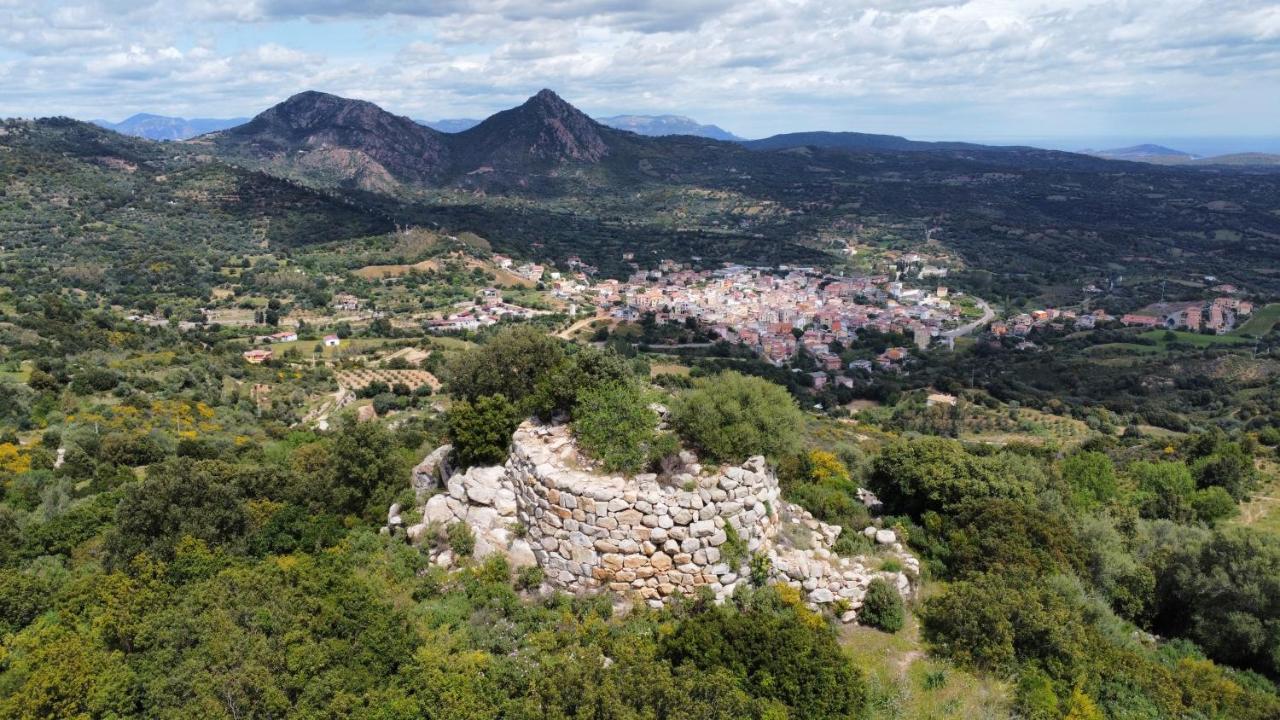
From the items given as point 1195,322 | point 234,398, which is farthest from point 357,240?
point 1195,322

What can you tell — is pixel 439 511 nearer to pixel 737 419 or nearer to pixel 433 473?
pixel 433 473

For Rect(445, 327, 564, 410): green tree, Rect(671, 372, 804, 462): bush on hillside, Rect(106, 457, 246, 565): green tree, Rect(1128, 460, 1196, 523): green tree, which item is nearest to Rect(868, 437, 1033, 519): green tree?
Rect(671, 372, 804, 462): bush on hillside

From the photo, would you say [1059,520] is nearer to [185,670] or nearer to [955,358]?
[185,670]

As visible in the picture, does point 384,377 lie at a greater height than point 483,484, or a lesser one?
lesser

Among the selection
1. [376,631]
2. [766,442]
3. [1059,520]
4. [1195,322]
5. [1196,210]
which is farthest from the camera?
[1196,210]

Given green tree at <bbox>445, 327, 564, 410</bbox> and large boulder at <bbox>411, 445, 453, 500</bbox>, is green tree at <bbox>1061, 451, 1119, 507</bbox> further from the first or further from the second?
large boulder at <bbox>411, 445, 453, 500</bbox>

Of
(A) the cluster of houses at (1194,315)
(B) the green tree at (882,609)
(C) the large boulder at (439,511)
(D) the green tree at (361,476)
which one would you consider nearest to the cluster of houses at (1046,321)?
(A) the cluster of houses at (1194,315)

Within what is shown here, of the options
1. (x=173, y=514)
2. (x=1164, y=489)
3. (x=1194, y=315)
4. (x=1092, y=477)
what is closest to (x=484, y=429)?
(x=173, y=514)
